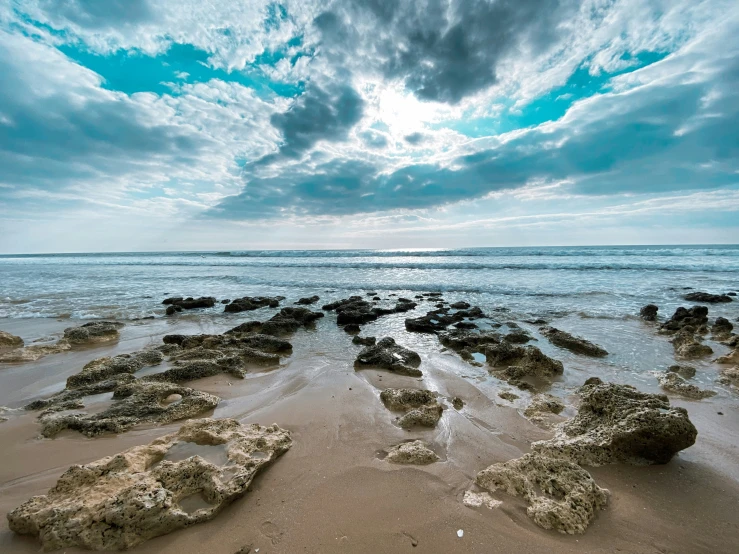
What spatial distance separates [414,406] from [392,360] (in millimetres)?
1918

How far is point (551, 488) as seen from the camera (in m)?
3.15

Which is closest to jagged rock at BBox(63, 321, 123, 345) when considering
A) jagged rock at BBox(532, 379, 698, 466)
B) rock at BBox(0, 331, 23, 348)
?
rock at BBox(0, 331, 23, 348)

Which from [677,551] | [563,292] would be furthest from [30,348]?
[563,292]

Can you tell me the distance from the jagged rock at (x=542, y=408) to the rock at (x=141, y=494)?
3.53 meters

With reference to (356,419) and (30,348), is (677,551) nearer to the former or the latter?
(356,419)

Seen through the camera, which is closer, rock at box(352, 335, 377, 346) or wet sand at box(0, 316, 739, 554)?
wet sand at box(0, 316, 739, 554)

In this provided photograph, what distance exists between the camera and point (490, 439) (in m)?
4.21

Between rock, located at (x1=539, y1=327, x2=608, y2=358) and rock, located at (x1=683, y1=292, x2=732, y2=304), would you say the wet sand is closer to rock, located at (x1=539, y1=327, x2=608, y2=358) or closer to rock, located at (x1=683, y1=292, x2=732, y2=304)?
rock, located at (x1=539, y1=327, x2=608, y2=358)

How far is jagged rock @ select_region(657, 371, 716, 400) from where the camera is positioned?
17.7 ft

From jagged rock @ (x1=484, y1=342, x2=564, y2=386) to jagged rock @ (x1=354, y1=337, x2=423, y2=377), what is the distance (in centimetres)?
164

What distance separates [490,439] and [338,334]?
617cm

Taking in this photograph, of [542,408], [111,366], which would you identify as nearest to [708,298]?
[542,408]

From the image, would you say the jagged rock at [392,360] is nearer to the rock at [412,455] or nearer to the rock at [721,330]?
the rock at [412,455]

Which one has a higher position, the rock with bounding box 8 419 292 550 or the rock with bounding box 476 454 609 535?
the rock with bounding box 8 419 292 550
